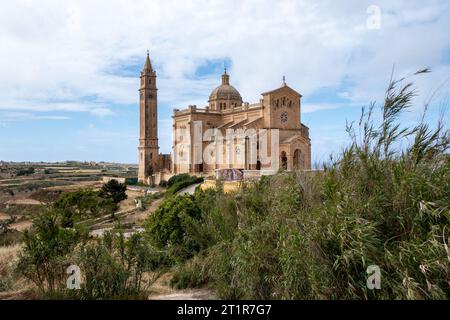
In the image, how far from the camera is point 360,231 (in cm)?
598

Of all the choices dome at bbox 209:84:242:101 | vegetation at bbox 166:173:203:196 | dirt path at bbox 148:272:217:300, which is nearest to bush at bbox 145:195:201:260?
dirt path at bbox 148:272:217:300

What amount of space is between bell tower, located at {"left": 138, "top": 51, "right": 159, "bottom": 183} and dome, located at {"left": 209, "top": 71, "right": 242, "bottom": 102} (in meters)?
6.82

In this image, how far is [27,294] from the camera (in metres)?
8.49

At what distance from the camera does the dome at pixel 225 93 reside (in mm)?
43125

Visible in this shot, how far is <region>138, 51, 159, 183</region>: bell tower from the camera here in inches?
1757

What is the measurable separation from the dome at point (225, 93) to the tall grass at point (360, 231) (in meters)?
35.3

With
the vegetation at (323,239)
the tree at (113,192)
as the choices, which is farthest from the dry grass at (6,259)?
the tree at (113,192)

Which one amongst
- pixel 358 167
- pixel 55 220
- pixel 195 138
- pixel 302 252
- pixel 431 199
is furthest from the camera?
pixel 195 138

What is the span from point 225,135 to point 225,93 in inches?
299

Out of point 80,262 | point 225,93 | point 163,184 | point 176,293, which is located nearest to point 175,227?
point 176,293

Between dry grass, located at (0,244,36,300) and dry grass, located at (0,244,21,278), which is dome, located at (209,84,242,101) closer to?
dry grass, located at (0,244,21,278)

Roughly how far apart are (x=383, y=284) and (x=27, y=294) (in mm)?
7012

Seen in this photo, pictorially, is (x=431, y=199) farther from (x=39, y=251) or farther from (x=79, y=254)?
(x=39, y=251)
